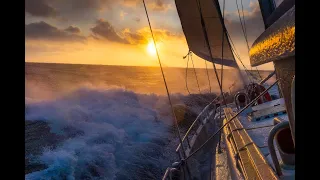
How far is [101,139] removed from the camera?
37.3 ft

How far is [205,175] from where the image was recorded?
5781 millimetres

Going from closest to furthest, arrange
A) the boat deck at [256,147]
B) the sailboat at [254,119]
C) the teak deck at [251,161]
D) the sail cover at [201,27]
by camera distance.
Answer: the sailboat at [254,119] → the teak deck at [251,161] → the boat deck at [256,147] → the sail cover at [201,27]

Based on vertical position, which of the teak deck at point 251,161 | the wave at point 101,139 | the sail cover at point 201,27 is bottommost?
the teak deck at point 251,161

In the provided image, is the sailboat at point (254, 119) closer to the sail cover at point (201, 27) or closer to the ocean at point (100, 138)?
the sail cover at point (201, 27)

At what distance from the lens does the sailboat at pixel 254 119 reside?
86 centimetres

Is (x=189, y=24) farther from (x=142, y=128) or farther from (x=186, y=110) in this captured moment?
(x=186, y=110)

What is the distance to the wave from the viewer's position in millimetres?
8227

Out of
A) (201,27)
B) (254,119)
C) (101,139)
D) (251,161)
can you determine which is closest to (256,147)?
(251,161)

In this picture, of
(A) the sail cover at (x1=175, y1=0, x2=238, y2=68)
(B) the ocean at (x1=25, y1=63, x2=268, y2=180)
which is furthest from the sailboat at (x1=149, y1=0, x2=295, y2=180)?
(B) the ocean at (x1=25, y1=63, x2=268, y2=180)

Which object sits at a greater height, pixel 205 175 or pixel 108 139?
pixel 108 139

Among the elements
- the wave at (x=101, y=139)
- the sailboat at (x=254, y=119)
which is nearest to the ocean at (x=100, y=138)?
the wave at (x=101, y=139)
